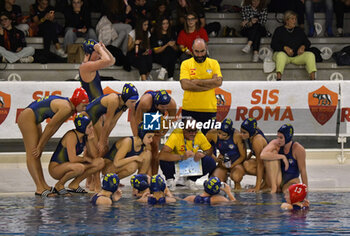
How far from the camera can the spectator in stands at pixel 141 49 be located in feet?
51.2

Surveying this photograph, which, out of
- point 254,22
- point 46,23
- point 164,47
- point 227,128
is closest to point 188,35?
point 164,47

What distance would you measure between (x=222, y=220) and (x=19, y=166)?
5.74 m

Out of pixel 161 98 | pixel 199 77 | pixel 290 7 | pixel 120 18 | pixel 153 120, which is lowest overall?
pixel 153 120

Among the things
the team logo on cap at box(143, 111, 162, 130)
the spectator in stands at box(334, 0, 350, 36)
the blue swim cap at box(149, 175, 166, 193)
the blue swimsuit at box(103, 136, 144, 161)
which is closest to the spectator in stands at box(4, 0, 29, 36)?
the team logo on cap at box(143, 111, 162, 130)

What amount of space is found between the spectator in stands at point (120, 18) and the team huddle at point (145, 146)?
5141 mm

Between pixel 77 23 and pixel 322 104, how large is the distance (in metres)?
5.72

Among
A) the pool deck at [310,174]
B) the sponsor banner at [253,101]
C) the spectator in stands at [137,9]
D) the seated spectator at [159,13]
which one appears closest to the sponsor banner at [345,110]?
the sponsor banner at [253,101]

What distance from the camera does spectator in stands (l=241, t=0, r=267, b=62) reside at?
16.7 metres

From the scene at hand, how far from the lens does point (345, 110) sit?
13.5m

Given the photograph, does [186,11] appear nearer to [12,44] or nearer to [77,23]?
[77,23]

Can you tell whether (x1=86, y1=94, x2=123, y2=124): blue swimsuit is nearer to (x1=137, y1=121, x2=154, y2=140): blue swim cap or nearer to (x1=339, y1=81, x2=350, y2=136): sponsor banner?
(x1=137, y1=121, x2=154, y2=140): blue swim cap

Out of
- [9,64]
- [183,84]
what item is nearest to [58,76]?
[9,64]

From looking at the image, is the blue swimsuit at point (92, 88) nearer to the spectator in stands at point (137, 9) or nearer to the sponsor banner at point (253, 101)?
the sponsor banner at point (253, 101)

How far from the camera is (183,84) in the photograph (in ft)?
36.9
